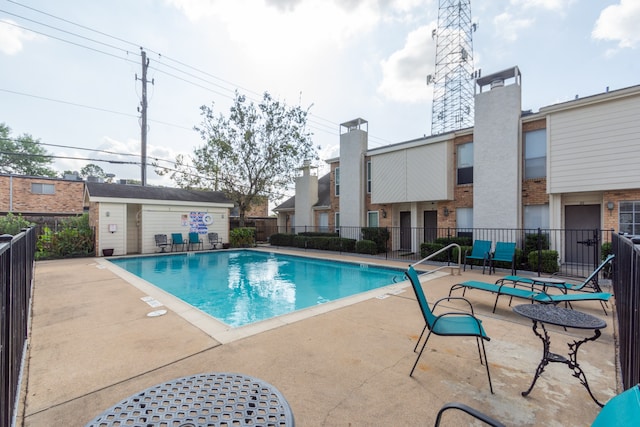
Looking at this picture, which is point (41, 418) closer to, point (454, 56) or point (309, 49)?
point (309, 49)

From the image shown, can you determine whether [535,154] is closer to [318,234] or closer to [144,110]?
[318,234]

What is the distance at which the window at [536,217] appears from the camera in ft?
35.6

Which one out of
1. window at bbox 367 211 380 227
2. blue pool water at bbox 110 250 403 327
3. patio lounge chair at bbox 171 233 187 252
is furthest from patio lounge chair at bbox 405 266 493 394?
patio lounge chair at bbox 171 233 187 252

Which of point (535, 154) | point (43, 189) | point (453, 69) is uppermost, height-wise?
point (453, 69)

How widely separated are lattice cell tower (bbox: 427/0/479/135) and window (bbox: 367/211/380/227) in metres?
9.76

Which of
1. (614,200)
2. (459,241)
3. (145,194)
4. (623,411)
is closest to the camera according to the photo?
(623,411)

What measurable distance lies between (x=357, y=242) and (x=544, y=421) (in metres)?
12.0

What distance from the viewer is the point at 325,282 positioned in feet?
30.1

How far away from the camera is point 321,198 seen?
813 inches

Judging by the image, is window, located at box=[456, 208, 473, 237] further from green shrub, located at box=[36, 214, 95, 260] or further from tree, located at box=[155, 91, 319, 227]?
green shrub, located at box=[36, 214, 95, 260]

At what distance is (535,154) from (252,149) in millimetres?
15121

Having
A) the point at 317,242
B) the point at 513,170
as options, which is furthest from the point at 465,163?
the point at 317,242

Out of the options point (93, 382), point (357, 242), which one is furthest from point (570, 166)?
point (93, 382)

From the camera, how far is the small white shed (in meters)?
14.1
